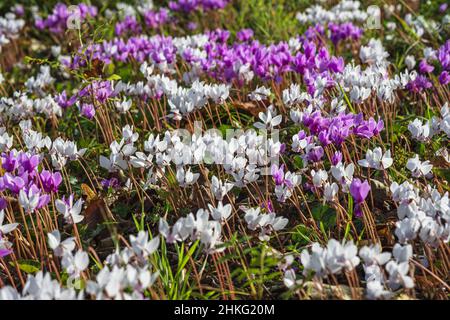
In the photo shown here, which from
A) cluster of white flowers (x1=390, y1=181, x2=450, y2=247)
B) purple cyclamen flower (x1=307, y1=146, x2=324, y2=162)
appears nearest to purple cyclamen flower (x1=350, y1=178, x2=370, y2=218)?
cluster of white flowers (x1=390, y1=181, x2=450, y2=247)

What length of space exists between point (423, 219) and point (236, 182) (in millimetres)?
813

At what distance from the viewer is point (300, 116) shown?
3.03 metres

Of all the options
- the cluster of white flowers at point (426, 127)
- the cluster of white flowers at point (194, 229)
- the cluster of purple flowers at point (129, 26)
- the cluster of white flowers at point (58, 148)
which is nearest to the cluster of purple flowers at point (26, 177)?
the cluster of white flowers at point (58, 148)

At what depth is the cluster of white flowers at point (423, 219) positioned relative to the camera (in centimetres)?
212

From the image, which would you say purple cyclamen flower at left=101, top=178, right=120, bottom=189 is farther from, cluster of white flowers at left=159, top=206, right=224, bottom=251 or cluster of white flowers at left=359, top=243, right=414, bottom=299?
cluster of white flowers at left=359, top=243, right=414, bottom=299

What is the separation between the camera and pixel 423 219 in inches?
84.7

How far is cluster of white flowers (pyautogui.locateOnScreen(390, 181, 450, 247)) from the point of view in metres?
2.12

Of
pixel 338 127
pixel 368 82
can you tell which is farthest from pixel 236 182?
pixel 368 82

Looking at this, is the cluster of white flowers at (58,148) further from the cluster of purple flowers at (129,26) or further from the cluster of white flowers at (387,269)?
the cluster of purple flowers at (129,26)

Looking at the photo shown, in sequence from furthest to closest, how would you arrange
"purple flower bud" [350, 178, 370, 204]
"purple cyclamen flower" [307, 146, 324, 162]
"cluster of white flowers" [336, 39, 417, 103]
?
"cluster of white flowers" [336, 39, 417, 103]
"purple cyclamen flower" [307, 146, 324, 162]
"purple flower bud" [350, 178, 370, 204]

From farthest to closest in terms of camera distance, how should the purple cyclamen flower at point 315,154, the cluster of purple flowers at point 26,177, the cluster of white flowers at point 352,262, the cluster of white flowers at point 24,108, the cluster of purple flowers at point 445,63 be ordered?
the cluster of white flowers at point 24,108 → the cluster of purple flowers at point 445,63 → the purple cyclamen flower at point 315,154 → the cluster of purple flowers at point 26,177 → the cluster of white flowers at point 352,262

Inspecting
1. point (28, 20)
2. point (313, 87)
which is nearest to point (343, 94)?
point (313, 87)

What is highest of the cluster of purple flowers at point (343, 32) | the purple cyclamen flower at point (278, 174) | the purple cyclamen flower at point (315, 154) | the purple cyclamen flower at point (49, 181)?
the cluster of purple flowers at point (343, 32)

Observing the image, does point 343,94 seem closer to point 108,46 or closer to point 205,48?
point 205,48
